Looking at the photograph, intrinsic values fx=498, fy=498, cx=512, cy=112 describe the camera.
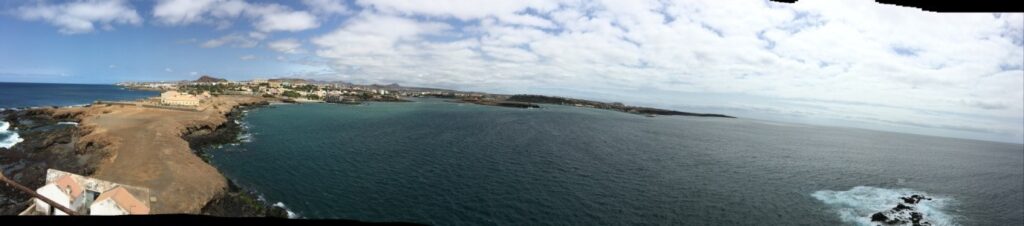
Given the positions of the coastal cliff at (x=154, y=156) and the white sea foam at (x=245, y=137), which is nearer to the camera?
the coastal cliff at (x=154, y=156)

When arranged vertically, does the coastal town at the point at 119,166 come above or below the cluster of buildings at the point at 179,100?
below

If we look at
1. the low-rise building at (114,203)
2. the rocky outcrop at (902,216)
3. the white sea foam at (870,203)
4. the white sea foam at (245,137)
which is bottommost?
the white sea foam at (870,203)

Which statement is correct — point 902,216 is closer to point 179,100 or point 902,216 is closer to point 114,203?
point 114,203

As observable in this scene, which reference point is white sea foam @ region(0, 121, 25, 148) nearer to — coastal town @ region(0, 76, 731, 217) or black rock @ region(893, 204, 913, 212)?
coastal town @ region(0, 76, 731, 217)

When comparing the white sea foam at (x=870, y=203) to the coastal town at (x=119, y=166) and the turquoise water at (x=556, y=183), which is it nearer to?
the turquoise water at (x=556, y=183)

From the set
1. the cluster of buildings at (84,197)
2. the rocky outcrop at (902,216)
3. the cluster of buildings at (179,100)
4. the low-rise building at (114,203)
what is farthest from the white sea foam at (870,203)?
the cluster of buildings at (179,100)

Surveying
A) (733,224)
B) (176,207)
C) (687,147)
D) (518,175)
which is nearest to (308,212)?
(176,207)

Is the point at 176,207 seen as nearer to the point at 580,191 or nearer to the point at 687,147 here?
the point at 580,191
